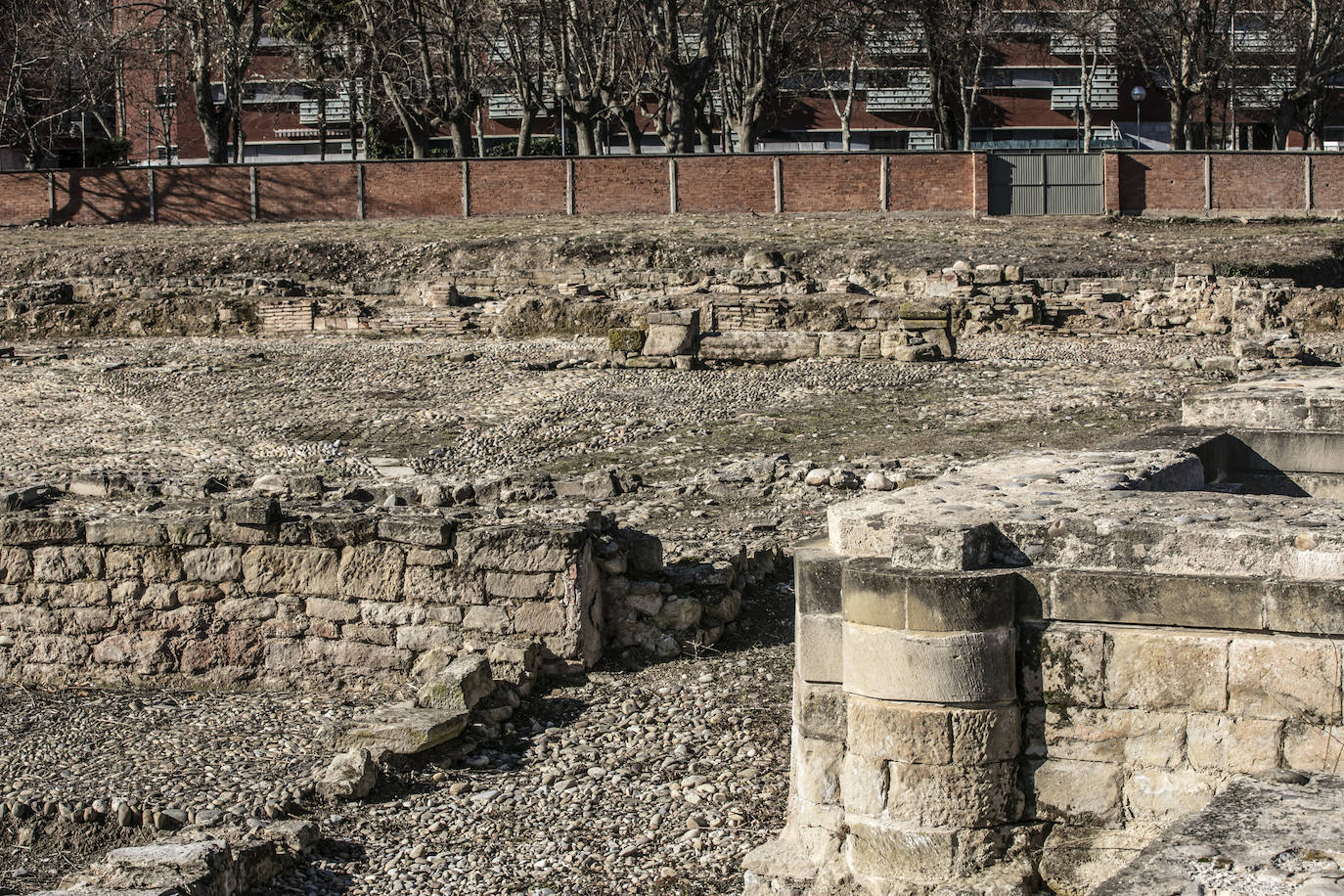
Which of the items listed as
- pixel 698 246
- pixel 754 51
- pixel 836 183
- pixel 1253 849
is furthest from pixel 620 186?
pixel 1253 849

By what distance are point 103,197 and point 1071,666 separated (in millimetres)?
32993

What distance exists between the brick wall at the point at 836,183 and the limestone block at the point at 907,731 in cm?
2820

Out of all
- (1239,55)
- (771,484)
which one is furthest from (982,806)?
(1239,55)

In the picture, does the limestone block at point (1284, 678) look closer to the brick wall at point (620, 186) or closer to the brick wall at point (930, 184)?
the brick wall at point (930, 184)

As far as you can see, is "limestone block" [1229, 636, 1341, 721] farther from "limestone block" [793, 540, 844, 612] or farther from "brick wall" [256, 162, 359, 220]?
"brick wall" [256, 162, 359, 220]

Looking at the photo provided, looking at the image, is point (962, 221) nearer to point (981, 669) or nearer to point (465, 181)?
point (465, 181)

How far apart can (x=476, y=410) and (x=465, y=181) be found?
1771 centimetres

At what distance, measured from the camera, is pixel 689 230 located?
2958 cm

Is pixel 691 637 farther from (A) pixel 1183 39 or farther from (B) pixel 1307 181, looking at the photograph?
(A) pixel 1183 39

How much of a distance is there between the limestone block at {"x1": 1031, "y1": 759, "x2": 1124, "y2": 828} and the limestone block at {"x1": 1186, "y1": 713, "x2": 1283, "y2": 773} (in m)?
0.25

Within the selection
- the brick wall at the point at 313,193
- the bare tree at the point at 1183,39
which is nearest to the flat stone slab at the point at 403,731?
the brick wall at the point at 313,193

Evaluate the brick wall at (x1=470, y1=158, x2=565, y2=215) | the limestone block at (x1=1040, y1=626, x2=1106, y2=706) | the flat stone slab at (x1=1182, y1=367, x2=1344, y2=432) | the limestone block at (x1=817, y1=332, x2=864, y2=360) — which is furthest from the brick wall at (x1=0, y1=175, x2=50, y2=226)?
the limestone block at (x1=1040, y1=626, x2=1106, y2=706)

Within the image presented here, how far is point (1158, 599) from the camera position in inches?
177

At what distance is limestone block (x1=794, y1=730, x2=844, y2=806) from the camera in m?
4.78
